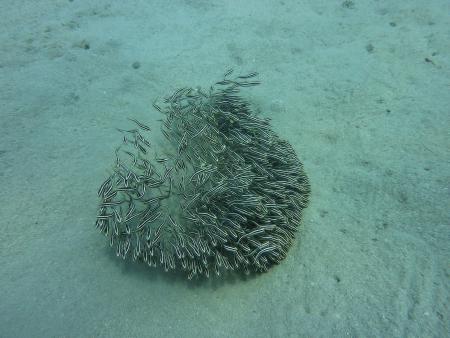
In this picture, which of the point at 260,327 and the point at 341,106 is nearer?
the point at 260,327

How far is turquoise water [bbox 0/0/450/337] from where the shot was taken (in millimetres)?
3602

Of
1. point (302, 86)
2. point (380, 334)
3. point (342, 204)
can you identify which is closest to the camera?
point (380, 334)

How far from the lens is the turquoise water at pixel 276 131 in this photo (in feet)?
11.8

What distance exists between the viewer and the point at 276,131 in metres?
5.54

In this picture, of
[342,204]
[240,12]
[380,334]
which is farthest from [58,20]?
[380,334]

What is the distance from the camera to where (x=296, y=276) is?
3.89 meters

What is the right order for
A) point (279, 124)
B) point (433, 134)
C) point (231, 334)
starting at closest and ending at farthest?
point (231, 334)
point (433, 134)
point (279, 124)

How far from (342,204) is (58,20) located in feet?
23.3

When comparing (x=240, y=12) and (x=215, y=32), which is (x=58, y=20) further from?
(x=240, y=12)

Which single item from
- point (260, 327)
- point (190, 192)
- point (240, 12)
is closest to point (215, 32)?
point (240, 12)

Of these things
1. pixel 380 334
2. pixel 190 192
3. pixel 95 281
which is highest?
pixel 190 192

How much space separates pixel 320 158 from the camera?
201 inches

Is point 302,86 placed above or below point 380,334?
above

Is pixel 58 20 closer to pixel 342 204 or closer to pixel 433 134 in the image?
pixel 342 204
